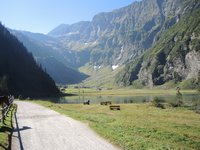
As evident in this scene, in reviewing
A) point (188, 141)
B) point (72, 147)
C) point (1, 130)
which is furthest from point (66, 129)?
point (188, 141)

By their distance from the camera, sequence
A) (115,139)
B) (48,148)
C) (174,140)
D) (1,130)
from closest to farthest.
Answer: (48,148)
(115,139)
(1,130)
(174,140)

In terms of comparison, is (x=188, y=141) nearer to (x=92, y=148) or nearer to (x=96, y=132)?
(x=96, y=132)

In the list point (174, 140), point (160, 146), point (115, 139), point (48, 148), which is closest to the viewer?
point (48, 148)

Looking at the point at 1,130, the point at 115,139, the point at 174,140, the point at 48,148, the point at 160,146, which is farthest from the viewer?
the point at 174,140

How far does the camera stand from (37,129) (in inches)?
1437

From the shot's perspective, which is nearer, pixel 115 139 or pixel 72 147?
pixel 72 147

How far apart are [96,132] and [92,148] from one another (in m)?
9.12

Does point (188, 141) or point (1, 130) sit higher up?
point (1, 130)

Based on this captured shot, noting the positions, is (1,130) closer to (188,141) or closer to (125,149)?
(125,149)

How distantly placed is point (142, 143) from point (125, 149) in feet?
9.45

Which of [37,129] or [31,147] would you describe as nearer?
[31,147]

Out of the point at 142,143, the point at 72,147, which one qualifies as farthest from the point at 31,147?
the point at 142,143

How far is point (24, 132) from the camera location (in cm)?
3378

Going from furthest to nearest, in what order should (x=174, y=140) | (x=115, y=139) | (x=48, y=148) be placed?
(x=174, y=140)
(x=115, y=139)
(x=48, y=148)
